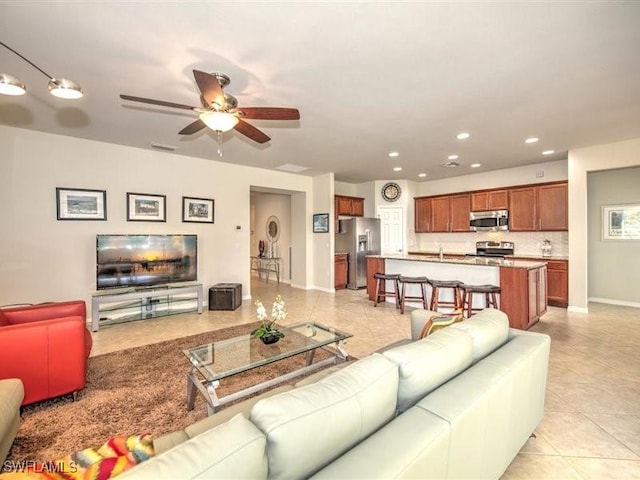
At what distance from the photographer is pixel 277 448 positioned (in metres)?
0.84

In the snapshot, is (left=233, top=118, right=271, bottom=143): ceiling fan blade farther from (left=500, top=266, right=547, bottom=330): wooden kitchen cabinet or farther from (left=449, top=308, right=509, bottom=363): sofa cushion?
(left=500, top=266, right=547, bottom=330): wooden kitchen cabinet

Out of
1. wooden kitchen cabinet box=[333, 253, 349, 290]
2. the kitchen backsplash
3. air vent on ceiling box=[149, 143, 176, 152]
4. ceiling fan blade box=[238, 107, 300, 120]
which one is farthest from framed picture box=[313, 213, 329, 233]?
ceiling fan blade box=[238, 107, 300, 120]

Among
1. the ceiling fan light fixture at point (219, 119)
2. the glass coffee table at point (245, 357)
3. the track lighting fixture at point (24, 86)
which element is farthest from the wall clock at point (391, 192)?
the track lighting fixture at point (24, 86)

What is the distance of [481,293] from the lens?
14.3 ft

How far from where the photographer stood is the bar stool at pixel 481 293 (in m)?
4.15

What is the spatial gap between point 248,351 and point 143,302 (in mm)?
3213

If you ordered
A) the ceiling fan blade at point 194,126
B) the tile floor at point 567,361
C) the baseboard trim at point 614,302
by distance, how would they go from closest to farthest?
the tile floor at point 567,361 → the ceiling fan blade at point 194,126 → the baseboard trim at point 614,302

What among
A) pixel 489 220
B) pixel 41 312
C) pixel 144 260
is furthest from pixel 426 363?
pixel 489 220

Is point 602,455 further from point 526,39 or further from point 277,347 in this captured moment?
point 526,39

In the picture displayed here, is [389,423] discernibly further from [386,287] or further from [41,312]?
[386,287]

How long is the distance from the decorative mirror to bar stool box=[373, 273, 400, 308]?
3.86 m

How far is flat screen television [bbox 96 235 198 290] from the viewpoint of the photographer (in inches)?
175

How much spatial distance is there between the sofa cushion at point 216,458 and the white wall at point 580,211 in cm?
611

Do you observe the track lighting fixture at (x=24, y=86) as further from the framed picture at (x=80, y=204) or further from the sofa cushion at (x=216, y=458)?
the framed picture at (x=80, y=204)
